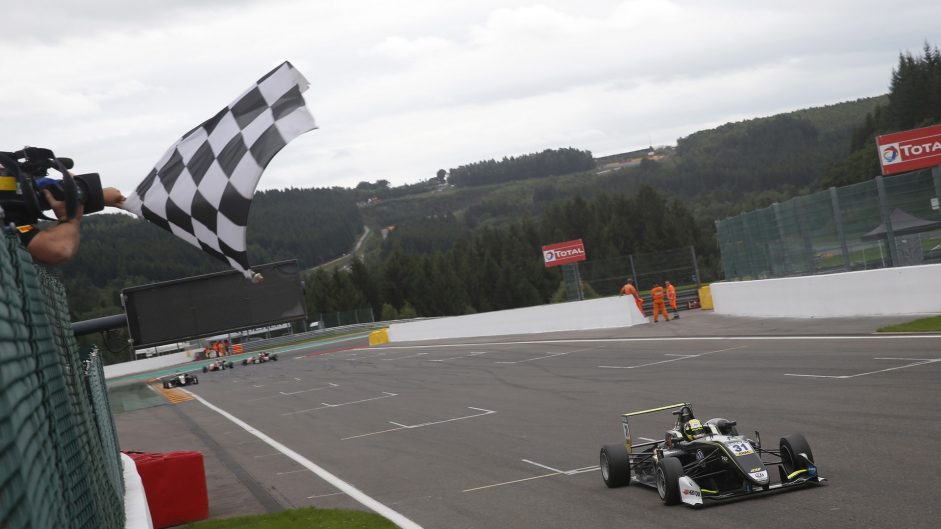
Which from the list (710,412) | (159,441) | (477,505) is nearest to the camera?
(477,505)

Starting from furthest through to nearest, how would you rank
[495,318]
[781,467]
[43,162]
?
[495,318], [781,467], [43,162]

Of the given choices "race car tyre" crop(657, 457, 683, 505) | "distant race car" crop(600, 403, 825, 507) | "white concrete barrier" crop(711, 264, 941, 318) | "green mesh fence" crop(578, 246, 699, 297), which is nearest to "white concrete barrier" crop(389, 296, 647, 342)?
"white concrete barrier" crop(711, 264, 941, 318)

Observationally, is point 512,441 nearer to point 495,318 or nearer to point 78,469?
point 78,469

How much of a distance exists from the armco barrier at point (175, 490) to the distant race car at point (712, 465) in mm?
4625

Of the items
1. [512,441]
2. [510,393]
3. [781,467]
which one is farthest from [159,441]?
[781,467]

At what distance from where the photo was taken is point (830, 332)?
2067 cm

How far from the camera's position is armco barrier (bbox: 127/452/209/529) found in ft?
36.9

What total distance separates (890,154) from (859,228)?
5.49 metres

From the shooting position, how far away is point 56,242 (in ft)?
13.5

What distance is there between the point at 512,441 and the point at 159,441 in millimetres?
10506

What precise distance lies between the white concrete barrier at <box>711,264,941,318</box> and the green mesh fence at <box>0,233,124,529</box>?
18.8 meters

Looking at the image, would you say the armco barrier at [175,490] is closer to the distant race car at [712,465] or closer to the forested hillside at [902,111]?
the distant race car at [712,465]

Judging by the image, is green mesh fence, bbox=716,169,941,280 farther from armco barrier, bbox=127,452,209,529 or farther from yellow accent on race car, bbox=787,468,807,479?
armco barrier, bbox=127,452,209,529

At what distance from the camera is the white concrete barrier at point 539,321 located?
113 feet
